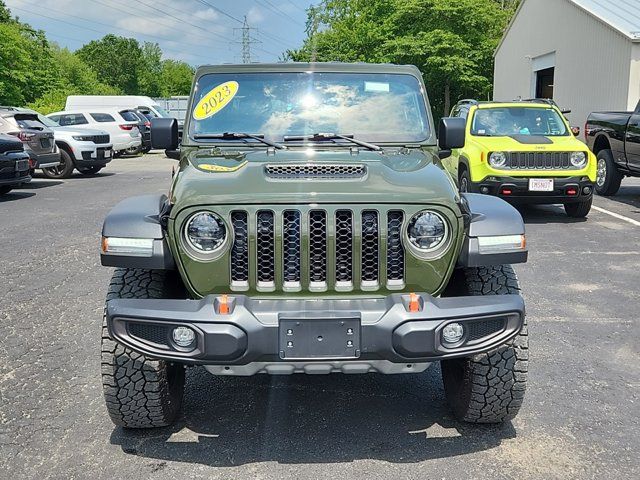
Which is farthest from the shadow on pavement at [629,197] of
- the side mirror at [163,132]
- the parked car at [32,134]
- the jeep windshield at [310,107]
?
the parked car at [32,134]

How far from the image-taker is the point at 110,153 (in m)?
18.0

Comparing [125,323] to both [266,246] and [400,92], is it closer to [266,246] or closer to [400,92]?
[266,246]

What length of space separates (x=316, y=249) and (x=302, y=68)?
1.92 meters

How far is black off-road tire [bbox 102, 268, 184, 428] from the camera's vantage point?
3.24 meters

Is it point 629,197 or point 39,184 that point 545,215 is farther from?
point 39,184

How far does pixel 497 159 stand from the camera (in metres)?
9.73

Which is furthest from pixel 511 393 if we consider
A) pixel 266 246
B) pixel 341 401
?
pixel 266 246

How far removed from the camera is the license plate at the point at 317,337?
114 inches

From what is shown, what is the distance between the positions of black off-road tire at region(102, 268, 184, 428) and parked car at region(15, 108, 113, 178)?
48.0 feet

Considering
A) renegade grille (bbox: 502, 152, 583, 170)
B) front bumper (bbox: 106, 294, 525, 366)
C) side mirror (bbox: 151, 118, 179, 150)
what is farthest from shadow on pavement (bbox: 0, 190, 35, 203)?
front bumper (bbox: 106, 294, 525, 366)

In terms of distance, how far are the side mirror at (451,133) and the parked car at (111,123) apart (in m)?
18.7

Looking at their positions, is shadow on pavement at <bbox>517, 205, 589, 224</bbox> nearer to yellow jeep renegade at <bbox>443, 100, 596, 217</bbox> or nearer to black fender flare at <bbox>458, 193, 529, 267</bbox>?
yellow jeep renegade at <bbox>443, 100, 596, 217</bbox>

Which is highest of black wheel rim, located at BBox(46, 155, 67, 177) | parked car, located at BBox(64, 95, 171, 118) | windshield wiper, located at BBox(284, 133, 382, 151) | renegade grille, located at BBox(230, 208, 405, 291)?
parked car, located at BBox(64, 95, 171, 118)

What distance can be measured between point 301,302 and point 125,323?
0.75 metres
